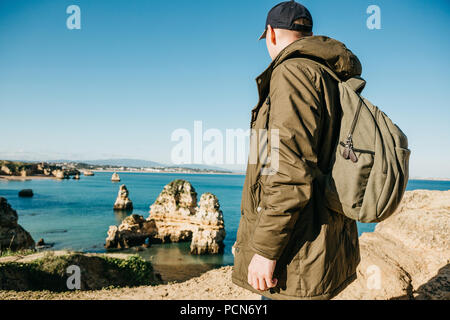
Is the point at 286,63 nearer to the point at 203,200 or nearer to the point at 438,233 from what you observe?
the point at 438,233

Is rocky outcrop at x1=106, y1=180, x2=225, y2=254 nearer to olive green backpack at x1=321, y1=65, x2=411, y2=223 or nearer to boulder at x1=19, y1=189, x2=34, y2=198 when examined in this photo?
Result: olive green backpack at x1=321, y1=65, x2=411, y2=223

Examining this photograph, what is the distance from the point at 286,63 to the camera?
1.82 m

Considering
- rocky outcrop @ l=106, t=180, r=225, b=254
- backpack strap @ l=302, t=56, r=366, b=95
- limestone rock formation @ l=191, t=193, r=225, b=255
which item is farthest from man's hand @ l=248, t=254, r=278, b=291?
rocky outcrop @ l=106, t=180, r=225, b=254

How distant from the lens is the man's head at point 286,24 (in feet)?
6.73

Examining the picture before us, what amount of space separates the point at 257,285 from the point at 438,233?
7.22m

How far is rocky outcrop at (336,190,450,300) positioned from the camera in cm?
568

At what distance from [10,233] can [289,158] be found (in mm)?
23690

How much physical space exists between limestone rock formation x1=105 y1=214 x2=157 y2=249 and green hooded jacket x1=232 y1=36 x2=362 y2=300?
38407mm

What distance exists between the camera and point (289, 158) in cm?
166

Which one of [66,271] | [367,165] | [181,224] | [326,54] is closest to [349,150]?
[367,165]

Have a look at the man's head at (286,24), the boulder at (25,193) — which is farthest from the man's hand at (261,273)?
the boulder at (25,193)

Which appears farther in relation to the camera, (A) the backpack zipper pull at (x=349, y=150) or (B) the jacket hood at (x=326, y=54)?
(B) the jacket hood at (x=326, y=54)

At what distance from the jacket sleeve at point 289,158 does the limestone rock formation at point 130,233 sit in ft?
127

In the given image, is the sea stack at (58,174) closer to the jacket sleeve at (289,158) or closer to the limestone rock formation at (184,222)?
the limestone rock formation at (184,222)
